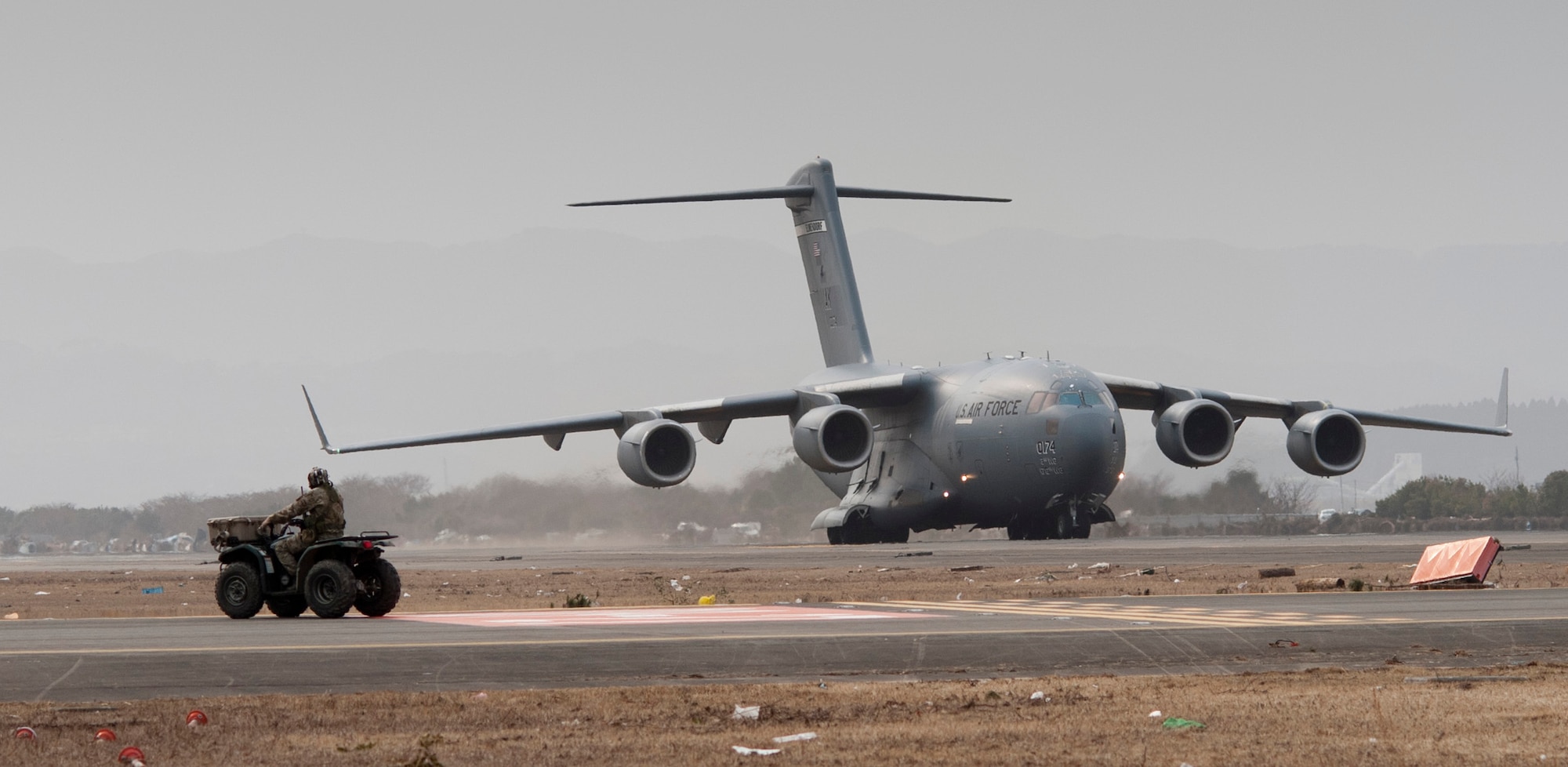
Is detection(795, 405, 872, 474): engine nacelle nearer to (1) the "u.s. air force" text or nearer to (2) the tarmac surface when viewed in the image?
(1) the "u.s. air force" text

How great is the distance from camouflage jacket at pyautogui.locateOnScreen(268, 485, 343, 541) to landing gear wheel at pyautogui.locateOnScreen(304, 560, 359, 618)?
1.02ft

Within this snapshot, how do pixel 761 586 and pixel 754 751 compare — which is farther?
pixel 761 586

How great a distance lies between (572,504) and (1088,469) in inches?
716

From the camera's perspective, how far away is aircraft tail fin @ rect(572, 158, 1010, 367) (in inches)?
1762

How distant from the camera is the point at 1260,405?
42.1 meters

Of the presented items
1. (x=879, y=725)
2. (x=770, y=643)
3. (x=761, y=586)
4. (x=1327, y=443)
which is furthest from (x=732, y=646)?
(x=1327, y=443)

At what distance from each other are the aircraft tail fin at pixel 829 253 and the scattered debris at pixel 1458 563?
24616 millimetres

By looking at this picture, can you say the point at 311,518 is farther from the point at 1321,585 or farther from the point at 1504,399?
the point at 1504,399

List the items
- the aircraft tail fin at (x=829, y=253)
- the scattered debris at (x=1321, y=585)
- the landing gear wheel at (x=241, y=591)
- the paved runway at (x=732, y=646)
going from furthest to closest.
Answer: the aircraft tail fin at (x=829, y=253), the scattered debris at (x=1321, y=585), the landing gear wheel at (x=241, y=591), the paved runway at (x=732, y=646)

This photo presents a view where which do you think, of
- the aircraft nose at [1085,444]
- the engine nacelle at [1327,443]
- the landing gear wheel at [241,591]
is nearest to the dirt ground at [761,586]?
the landing gear wheel at [241,591]

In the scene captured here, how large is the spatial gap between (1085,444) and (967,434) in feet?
10.3

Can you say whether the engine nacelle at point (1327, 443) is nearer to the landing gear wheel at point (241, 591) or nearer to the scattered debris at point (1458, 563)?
the scattered debris at point (1458, 563)

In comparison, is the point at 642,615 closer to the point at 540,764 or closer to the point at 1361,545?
the point at 540,764

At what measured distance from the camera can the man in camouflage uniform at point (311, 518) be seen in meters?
14.7
